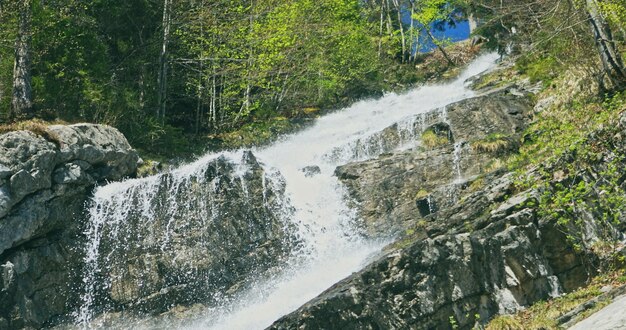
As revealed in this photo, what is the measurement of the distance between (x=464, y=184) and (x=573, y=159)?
374 cm

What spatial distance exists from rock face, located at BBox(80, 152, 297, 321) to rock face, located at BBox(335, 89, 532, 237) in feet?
7.59

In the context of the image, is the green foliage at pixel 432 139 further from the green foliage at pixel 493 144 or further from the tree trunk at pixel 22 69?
the tree trunk at pixel 22 69

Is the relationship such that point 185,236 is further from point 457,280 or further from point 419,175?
point 457,280

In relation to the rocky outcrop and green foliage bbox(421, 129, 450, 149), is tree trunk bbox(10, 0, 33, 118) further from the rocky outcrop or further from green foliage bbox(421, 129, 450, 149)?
the rocky outcrop

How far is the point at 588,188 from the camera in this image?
1099cm

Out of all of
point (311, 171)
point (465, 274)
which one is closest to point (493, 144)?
point (311, 171)

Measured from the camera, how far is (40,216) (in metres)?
16.5

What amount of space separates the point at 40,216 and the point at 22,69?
18.7ft

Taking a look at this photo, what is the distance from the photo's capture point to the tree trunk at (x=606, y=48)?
1490 centimetres

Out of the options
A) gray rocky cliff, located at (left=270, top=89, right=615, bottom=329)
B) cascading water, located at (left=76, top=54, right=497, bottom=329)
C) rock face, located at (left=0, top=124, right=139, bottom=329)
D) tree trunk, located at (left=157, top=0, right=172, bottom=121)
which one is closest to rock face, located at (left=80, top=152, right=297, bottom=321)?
cascading water, located at (left=76, top=54, right=497, bottom=329)

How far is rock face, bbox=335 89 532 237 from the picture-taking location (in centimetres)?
1698

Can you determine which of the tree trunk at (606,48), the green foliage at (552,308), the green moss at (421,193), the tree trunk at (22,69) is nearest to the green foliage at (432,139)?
the green moss at (421,193)

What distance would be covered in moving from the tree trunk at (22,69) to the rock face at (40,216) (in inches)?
106

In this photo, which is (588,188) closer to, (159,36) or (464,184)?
(464,184)
